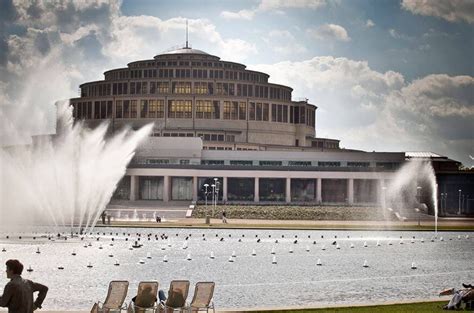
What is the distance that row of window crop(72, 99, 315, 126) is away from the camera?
145375 millimetres

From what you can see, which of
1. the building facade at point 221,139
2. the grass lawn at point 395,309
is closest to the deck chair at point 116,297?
the grass lawn at point 395,309

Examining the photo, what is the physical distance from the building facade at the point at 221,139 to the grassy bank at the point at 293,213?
11.2 m

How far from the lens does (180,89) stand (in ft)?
483

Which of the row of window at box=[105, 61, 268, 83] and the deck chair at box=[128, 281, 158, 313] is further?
the row of window at box=[105, 61, 268, 83]

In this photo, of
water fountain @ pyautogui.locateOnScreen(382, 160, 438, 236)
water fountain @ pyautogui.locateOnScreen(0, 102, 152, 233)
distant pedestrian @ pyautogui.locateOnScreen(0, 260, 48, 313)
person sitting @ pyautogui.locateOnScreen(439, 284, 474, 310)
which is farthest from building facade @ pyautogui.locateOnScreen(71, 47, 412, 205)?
distant pedestrian @ pyautogui.locateOnScreen(0, 260, 48, 313)

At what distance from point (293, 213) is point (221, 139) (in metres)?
34.0

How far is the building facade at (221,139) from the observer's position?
131500mm

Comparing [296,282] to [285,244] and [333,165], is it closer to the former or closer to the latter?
[285,244]

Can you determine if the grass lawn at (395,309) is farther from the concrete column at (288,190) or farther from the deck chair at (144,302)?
the concrete column at (288,190)

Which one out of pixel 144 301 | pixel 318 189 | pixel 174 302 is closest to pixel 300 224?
pixel 318 189

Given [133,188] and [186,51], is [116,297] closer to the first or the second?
[133,188]

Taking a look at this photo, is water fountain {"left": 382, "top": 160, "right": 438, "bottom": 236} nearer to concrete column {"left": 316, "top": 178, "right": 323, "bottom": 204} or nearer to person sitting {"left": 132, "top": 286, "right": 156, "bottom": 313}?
concrete column {"left": 316, "top": 178, "right": 323, "bottom": 204}

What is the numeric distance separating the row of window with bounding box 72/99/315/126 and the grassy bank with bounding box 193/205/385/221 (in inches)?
1243

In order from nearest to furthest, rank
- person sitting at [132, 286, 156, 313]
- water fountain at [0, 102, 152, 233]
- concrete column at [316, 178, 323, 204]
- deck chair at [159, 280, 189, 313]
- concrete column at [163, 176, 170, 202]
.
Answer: deck chair at [159, 280, 189, 313] < person sitting at [132, 286, 156, 313] < water fountain at [0, 102, 152, 233] < concrete column at [163, 176, 170, 202] < concrete column at [316, 178, 323, 204]
